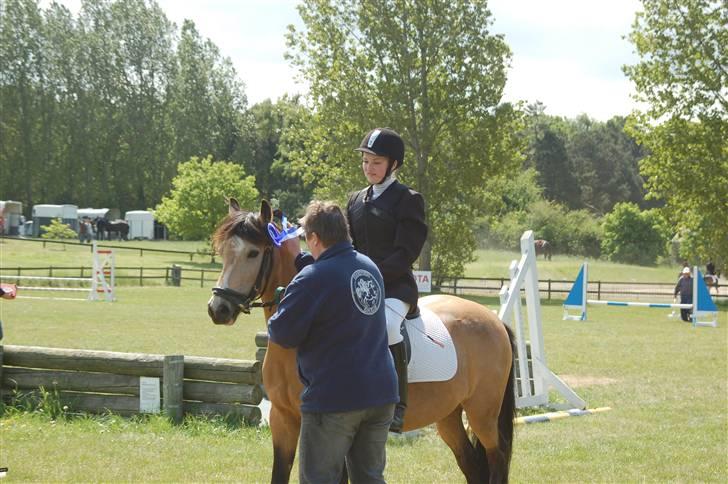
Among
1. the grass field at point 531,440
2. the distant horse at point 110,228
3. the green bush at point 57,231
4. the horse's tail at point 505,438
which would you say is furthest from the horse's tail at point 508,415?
the distant horse at point 110,228

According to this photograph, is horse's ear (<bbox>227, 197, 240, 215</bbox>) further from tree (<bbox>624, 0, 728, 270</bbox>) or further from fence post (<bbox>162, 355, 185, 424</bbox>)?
tree (<bbox>624, 0, 728, 270</bbox>)

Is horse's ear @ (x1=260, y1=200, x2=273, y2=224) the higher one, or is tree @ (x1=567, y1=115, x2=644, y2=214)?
tree @ (x1=567, y1=115, x2=644, y2=214)

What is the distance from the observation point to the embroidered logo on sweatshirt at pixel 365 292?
392 centimetres

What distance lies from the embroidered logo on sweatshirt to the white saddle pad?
1.53 meters

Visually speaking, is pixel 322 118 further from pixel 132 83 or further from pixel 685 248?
pixel 132 83

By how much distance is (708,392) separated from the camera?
503 inches

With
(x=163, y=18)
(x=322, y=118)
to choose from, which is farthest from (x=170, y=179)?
(x=322, y=118)

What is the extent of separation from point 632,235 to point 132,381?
212ft

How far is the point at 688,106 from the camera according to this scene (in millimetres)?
37906

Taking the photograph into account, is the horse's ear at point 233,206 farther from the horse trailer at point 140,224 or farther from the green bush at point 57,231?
the horse trailer at point 140,224

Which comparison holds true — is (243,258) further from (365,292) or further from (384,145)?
(365,292)

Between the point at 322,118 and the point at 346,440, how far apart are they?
126ft

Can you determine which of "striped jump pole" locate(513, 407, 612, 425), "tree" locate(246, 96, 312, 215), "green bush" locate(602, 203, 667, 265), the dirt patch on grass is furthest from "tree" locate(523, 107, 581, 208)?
"striped jump pole" locate(513, 407, 612, 425)

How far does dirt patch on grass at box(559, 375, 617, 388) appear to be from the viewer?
13.6 metres
